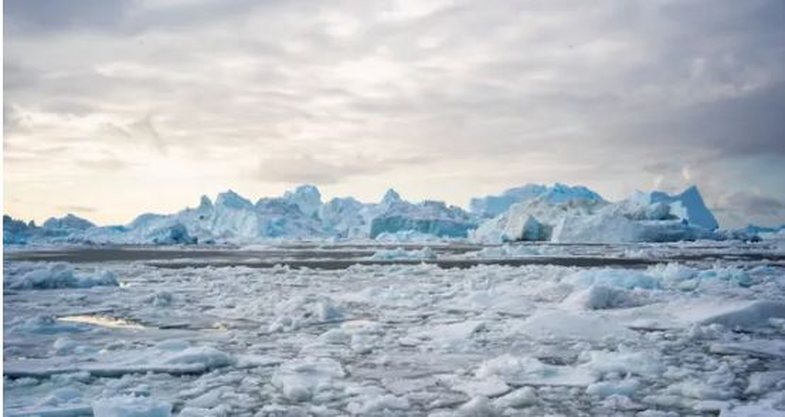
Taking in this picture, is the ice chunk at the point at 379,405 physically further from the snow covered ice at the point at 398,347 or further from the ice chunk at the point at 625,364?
the ice chunk at the point at 625,364

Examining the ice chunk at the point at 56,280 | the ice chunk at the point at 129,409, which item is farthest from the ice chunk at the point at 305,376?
the ice chunk at the point at 56,280

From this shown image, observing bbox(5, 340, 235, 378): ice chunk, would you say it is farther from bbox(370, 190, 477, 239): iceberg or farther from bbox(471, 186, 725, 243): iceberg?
bbox(370, 190, 477, 239): iceberg

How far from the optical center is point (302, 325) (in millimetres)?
9195

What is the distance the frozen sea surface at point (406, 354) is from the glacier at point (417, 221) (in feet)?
150

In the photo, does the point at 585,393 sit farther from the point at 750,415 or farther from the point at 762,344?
the point at 762,344

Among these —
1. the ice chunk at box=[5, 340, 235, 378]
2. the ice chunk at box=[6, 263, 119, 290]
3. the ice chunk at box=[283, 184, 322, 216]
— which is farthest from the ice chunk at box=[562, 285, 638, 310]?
the ice chunk at box=[283, 184, 322, 216]

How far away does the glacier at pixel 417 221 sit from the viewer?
188 feet

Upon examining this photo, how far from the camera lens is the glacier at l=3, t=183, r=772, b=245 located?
57312 millimetres

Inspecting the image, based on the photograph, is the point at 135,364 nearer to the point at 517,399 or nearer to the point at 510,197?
the point at 517,399

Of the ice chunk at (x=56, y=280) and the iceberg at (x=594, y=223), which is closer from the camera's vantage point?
the ice chunk at (x=56, y=280)

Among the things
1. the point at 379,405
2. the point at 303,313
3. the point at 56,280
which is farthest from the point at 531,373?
the point at 56,280

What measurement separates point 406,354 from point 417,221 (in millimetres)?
83101

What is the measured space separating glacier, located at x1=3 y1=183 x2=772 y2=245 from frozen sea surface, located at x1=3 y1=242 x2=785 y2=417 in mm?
45865

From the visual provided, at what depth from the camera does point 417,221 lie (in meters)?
89.9
